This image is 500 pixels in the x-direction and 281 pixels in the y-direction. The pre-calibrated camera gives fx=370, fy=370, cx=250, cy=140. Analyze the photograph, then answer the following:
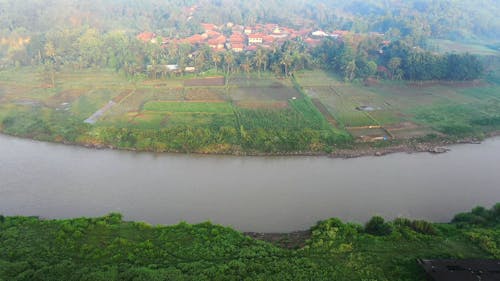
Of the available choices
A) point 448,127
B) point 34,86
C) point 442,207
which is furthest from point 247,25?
point 442,207

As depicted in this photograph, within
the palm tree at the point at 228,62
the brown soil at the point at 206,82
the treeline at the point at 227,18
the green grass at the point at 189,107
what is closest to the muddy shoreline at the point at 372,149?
the green grass at the point at 189,107

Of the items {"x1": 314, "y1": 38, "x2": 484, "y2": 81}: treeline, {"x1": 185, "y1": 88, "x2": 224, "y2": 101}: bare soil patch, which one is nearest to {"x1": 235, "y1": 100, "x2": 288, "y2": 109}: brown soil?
{"x1": 185, "y1": 88, "x2": 224, "y2": 101}: bare soil patch

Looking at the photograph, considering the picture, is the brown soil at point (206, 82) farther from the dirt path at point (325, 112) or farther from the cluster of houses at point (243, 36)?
the cluster of houses at point (243, 36)

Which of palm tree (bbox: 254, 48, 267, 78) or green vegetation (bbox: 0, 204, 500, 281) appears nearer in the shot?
green vegetation (bbox: 0, 204, 500, 281)

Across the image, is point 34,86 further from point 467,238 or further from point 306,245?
point 467,238

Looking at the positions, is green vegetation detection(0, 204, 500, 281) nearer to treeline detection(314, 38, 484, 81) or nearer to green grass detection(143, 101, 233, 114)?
green grass detection(143, 101, 233, 114)

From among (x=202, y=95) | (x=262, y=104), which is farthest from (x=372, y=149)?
(x=202, y=95)
